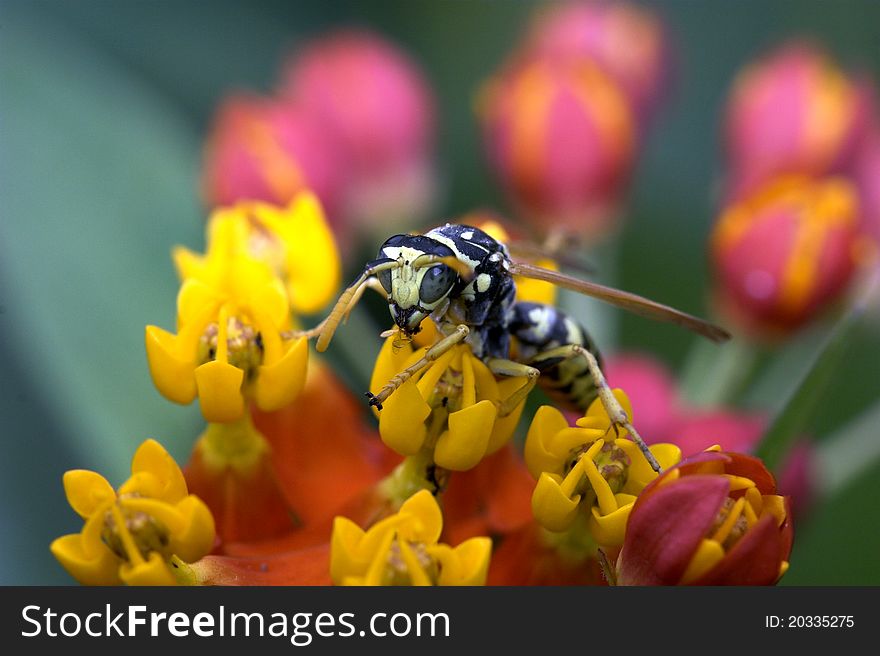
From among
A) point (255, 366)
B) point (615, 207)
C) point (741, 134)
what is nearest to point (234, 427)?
point (255, 366)

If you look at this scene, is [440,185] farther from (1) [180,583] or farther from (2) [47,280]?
(1) [180,583]

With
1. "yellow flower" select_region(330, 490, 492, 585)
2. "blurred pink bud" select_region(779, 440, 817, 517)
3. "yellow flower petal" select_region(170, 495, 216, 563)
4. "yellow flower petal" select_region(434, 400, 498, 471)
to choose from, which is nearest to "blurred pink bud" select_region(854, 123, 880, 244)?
"blurred pink bud" select_region(779, 440, 817, 517)

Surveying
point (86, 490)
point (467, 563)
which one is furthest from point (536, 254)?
point (86, 490)

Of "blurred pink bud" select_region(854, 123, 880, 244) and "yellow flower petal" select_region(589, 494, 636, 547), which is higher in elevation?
"blurred pink bud" select_region(854, 123, 880, 244)

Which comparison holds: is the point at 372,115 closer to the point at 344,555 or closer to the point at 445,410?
the point at 445,410

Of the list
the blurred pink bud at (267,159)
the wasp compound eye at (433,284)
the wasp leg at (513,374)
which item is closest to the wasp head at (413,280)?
the wasp compound eye at (433,284)

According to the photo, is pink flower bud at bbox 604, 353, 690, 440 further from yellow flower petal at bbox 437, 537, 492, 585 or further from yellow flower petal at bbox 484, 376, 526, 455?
yellow flower petal at bbox 437, 537, 492, 585
